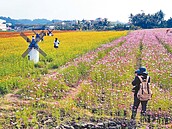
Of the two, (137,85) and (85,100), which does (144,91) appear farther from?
(85,100)

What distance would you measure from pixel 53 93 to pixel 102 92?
1.23 metres

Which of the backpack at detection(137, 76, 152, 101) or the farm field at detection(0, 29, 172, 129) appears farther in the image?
the backpack at detection(137, 76, 152, 101)

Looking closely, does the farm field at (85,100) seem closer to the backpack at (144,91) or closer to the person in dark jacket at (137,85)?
the person in dark jacket at (137,85)

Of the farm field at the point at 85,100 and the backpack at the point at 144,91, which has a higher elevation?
the backpack at the point at 144,91

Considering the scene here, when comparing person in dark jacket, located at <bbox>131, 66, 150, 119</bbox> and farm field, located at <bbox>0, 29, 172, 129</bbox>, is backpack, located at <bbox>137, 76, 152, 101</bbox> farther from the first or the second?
farm field, located at <bbox>0, 29, 172, 129</bbox>

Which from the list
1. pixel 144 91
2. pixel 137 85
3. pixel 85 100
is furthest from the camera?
pixel 85 100

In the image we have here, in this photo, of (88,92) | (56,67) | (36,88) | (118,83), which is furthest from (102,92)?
(56,67)

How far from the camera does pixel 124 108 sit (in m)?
6.89

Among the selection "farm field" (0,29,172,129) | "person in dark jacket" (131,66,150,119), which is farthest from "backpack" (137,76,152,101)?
"farm field" (0,29,172,129)

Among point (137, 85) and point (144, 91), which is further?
point (137, 85)

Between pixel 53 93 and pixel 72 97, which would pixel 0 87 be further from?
pixel 72 97

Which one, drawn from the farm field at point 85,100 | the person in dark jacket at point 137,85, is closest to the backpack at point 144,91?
the person in dark jacket at point 137,85

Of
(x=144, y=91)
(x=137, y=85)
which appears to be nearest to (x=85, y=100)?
(x=137, y=85)

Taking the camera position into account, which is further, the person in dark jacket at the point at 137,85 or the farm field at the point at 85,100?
the person in dark jacket at the point at 137,85
